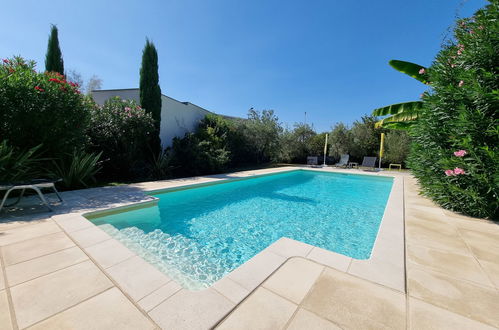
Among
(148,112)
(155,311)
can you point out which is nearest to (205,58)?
(148,112)

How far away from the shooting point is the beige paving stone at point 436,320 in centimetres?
156

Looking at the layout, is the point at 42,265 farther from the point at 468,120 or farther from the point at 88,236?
the point at 468,120

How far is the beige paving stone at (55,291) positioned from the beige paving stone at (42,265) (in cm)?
12

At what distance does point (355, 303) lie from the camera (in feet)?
5.88

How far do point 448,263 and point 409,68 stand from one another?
7369 mm

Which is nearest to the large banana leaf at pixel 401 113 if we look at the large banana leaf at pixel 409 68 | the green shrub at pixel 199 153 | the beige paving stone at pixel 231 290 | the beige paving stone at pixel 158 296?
the large banana leaf at pixel 409 68

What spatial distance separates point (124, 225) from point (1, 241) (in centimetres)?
176

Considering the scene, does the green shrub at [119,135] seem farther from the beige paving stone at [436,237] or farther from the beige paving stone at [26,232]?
the beige paving stone at [436,237]

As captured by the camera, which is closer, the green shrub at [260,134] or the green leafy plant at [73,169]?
the green leafy plant at [73,169]

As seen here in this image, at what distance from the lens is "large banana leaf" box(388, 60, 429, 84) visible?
Answer: 23.0 ft

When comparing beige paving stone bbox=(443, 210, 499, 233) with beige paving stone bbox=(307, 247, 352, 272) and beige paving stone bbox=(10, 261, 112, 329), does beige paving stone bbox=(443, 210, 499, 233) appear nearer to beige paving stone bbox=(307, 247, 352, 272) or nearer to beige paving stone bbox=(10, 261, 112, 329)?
beige paving stone bbox=(307, 247, 352, 272)

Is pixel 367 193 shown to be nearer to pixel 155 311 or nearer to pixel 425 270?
pixel 425 270

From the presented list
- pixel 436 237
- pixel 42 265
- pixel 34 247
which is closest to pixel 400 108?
pixel 436 237

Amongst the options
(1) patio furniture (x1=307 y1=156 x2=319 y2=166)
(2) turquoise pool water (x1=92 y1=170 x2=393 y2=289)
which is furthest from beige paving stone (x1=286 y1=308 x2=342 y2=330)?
(1) patio furniture (x1=307 y1=156 x2=319 y2=166)
